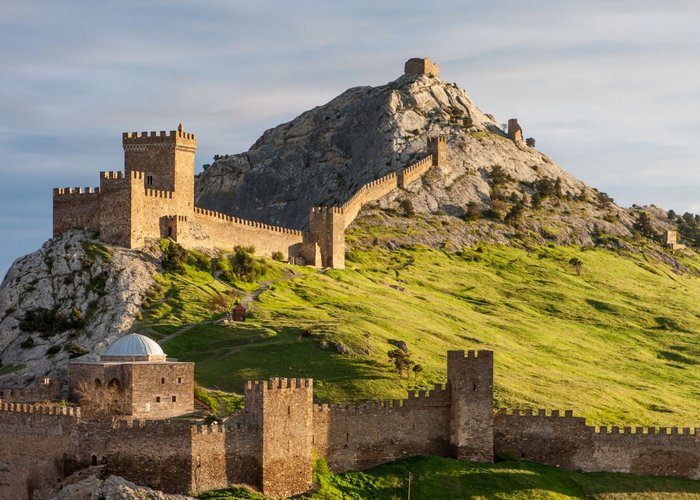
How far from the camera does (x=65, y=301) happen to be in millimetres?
115938

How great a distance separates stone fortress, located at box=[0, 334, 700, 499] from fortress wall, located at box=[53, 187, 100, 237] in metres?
38.0

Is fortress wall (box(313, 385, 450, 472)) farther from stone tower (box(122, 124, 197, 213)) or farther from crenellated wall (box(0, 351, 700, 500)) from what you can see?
stone tower (box(122, 124, 197, 213))

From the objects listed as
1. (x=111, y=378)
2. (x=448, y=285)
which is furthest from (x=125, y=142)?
(x=111, y=378)

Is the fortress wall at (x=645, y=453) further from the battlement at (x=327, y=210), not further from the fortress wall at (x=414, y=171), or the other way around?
the fortress wall at (x=414, y=171)

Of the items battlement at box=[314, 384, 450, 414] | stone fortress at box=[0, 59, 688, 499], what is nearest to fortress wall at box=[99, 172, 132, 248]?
stone fortress at box=[0, 59, 688, 499]

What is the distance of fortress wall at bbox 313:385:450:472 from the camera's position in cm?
8212

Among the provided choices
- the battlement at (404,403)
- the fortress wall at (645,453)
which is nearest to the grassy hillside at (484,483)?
the fortress wall at (645,453)

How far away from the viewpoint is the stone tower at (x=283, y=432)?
77.7 meters

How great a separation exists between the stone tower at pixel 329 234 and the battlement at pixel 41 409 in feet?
221

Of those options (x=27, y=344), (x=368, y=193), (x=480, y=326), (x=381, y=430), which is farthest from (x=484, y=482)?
(x=368, y=193)

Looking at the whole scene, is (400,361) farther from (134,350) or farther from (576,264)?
(576,264)

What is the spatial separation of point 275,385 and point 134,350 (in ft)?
42.2

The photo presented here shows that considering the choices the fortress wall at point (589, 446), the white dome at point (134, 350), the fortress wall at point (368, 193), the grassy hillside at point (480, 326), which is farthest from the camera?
the fortress wall at point (368, 193)

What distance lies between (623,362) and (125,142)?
5212cm
